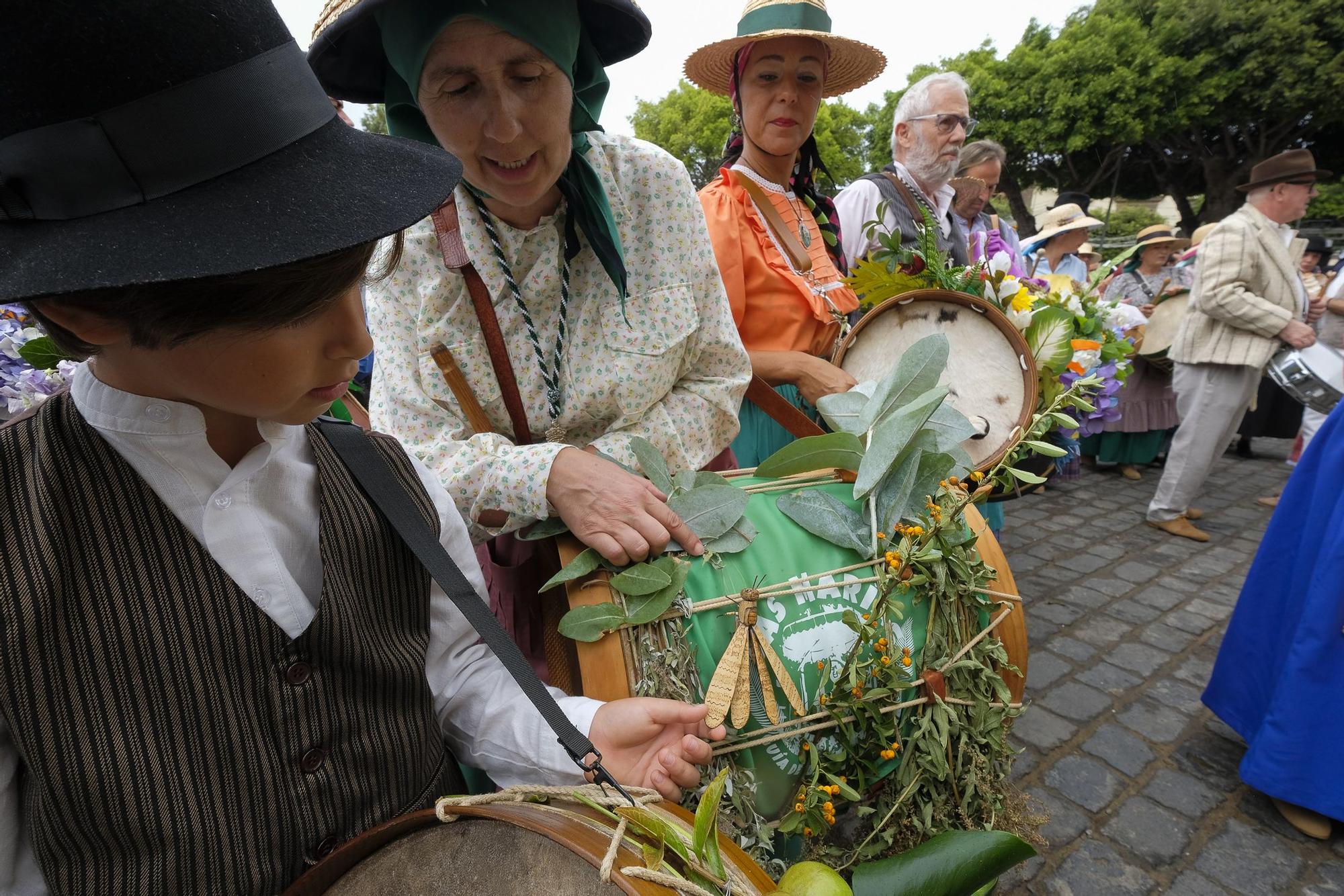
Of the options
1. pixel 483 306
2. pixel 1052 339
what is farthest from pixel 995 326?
pixel 483 306

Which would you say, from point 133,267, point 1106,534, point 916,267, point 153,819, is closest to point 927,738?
point 153,819

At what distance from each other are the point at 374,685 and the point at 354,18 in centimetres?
108

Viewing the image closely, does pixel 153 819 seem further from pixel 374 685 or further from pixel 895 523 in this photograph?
pixel 895 523

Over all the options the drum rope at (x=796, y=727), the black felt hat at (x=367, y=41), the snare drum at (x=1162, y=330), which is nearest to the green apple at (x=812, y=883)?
the drum rope at (x=796, y=727)

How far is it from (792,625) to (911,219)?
2.44 meters

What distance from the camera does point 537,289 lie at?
145cm

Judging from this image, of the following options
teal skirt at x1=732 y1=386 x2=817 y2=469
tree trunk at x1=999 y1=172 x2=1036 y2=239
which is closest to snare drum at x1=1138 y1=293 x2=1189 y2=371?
teal skirt at x1=732 y1=386 x2=817 y2=469

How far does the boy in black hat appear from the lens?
26.5 inches

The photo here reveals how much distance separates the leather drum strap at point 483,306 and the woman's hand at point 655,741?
65cm

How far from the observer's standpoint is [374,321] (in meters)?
1.43

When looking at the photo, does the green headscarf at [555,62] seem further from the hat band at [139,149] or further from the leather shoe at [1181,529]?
the leather shoe at [1181,529]

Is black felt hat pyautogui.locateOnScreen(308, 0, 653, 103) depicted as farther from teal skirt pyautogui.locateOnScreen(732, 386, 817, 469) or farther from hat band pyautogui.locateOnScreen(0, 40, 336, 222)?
teal skirt pyautogui.locateOnScreen(732, 386, 817, 469)

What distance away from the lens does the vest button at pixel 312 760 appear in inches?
37.6

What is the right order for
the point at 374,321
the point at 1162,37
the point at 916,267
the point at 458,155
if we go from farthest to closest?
the point at 1162,37
the point at 916,267
the point at 374,321
the point at 458,155
